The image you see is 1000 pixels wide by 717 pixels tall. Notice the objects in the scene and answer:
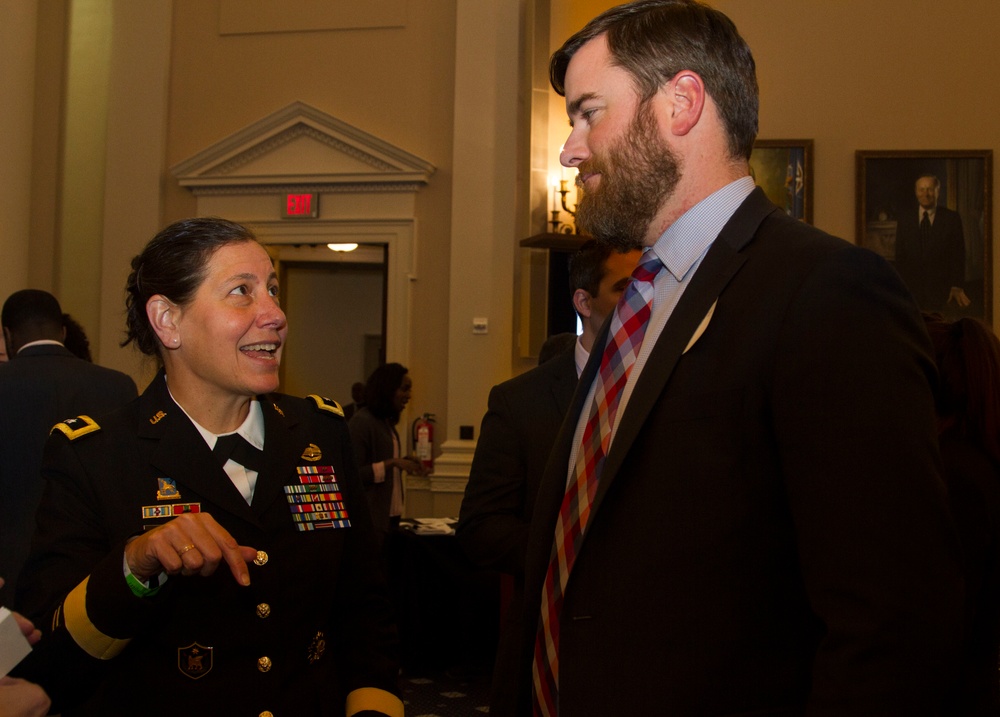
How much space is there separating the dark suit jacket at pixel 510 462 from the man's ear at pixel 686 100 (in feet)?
4.02

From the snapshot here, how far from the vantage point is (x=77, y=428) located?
1.74m

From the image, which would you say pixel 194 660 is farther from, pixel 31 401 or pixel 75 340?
pixel 75 340

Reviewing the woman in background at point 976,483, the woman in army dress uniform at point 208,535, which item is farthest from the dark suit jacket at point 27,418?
the woman in background at point 976,483

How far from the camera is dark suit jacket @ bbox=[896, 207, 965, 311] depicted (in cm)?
745

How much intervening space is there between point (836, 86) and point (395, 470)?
506cm

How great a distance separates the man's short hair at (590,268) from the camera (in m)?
2.65

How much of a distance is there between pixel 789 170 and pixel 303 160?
445 centimetres

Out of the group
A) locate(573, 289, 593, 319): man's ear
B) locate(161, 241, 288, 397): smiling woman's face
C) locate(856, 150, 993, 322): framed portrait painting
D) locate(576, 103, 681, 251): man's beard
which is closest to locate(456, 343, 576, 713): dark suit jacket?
locate(573, 289, 593, 319): man's ear

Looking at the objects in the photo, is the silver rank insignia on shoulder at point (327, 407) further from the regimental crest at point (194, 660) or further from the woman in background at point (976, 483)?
the woman in background at point (976, 483)

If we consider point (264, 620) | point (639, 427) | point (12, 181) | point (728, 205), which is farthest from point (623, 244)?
point (12, 181)

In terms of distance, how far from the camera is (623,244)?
4.78 ft

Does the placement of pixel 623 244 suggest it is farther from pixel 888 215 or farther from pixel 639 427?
pixel 888 215

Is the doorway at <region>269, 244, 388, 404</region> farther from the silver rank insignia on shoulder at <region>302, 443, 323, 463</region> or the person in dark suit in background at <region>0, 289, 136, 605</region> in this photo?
Result: the silver rank insignia on shoulder at <region>302, 443, 323, 463</region>

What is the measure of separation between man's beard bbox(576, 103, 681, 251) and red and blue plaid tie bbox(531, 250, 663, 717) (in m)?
0.07
